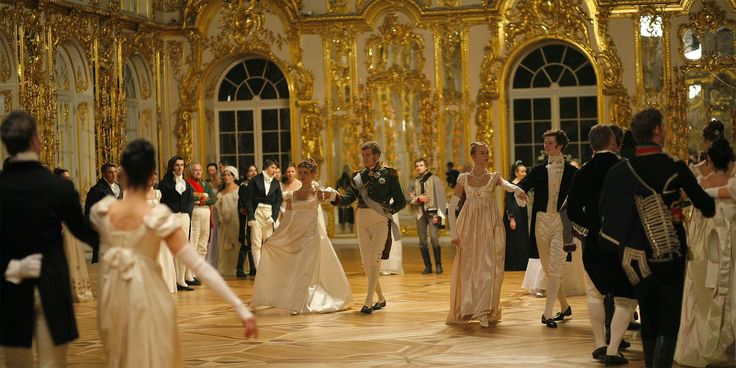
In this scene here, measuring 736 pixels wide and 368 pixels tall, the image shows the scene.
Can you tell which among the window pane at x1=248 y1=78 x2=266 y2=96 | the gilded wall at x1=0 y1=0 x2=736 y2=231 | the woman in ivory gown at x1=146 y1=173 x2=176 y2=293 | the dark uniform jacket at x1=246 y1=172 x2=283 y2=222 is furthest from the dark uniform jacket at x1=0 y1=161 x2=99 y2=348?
the window pane at x1=248 y1=78 x2=266 y2=96

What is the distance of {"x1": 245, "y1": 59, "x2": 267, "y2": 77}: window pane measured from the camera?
803 inches

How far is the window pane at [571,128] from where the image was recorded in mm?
19156

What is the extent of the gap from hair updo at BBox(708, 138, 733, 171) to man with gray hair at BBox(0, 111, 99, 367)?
12.9 ft

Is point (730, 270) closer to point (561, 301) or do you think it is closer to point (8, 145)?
point (561, 301)

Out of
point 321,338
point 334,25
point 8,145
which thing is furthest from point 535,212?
point 334,25

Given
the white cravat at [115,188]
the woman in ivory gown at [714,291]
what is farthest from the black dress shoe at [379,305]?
the woman in ivory gown at [714,291]

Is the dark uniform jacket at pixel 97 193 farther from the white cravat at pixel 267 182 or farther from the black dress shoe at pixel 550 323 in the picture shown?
the black dress shoe at pixel 550 323

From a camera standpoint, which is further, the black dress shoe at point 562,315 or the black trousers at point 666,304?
the black dress shoe at point 562,315

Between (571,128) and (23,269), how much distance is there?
15.2m

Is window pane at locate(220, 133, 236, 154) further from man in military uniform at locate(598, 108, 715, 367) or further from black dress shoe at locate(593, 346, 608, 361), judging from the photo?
man in military uniform at locate(598, 108, 715, 367)

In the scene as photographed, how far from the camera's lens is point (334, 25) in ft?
64.8

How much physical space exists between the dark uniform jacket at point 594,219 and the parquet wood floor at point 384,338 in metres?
0.73

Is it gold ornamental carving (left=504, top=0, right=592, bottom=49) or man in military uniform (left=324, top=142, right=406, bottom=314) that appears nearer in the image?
man in military uniform (left=324, top=142, right=406, bottom=314)

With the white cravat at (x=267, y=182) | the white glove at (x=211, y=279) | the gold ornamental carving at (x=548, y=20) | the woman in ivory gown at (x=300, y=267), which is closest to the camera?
the white glove at (x=211, y=279)
